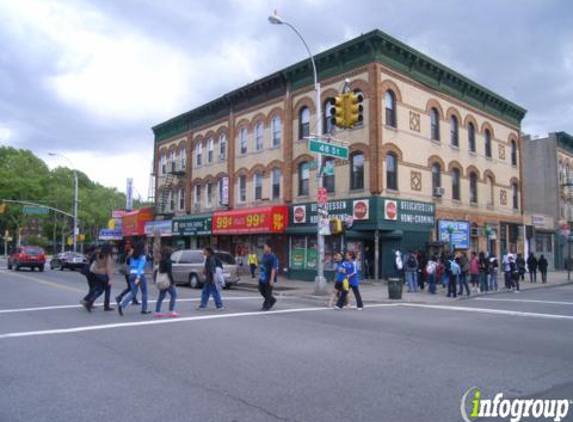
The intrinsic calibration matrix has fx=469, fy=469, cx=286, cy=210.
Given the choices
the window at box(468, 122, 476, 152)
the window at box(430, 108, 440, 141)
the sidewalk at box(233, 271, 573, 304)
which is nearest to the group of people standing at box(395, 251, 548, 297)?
the sidewalk at box(233, 271, 573, 304)

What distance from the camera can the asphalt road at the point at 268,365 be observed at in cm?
486

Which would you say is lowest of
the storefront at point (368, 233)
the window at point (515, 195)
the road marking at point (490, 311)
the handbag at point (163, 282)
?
the road marking at point (490, 311)

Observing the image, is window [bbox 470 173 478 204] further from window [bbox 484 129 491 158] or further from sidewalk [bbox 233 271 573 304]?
sidewalk [bbox 233 271 573 304]

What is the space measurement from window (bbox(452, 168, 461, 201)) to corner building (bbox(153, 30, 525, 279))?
0.20 ft

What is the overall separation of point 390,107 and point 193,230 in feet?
52.0

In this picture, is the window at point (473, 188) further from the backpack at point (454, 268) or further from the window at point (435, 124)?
the backpack at point (454, 268)

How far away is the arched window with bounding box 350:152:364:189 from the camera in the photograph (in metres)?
22.6

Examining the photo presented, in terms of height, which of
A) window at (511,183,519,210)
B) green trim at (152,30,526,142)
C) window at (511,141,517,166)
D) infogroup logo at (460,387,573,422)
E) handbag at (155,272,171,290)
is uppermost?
green trim at (152,30,526,142)

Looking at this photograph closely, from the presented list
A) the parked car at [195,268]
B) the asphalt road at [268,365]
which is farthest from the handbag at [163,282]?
the parked car at [195,268]

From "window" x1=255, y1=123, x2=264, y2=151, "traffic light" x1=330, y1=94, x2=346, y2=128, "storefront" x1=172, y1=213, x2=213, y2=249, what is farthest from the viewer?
"storefront" x1=172, y1=213, x2=213, y2=249

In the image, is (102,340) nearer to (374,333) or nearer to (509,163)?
(374,333)

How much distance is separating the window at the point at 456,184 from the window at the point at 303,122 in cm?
875

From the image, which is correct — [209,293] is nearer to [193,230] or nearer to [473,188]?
[193,230]

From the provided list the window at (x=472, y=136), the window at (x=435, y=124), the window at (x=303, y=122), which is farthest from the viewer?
the window at (x=472, y=136)
